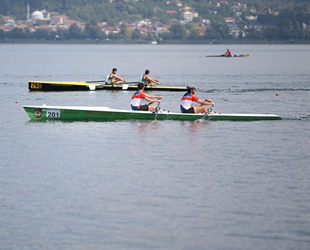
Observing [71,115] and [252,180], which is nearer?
[252,180]

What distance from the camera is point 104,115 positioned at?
33250 millimetres

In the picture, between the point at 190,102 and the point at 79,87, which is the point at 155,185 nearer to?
the point at 190,102

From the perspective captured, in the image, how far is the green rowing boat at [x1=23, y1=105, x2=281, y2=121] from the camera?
1292 inches

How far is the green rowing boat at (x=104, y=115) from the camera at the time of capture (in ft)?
108

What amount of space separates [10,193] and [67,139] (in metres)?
9.13

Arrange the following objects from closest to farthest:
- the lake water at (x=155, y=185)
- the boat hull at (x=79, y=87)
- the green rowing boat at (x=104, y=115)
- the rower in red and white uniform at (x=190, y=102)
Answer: the lake water at (x=155, y=185)
the rower in red and white uniform at (x=190, y=102)
the green rowing boat at (x=104, y=115)
the boat hull at (x=79, y=87)

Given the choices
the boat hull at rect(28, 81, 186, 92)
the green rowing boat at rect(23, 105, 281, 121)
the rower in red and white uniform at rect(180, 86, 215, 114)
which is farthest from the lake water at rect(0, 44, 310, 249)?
the boat hull at rect(28, 81, 186, 92)

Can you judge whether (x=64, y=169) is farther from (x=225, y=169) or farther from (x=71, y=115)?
(x=71, y=115)

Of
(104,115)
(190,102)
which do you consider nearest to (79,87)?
(104,115)

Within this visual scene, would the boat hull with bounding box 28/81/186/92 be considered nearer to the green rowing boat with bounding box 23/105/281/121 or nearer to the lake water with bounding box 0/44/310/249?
the lake water with bounding box 0/44/310/249

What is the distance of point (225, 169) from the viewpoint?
22641 mm

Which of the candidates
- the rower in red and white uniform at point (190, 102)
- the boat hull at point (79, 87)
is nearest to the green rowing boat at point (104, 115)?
the rower in red and white uniform at point (190, 102)

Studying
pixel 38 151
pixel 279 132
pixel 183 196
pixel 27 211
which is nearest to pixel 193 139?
pixel 279 132

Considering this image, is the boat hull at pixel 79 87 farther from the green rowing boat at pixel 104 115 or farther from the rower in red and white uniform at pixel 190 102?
the rower in red and white uniform at pixel 190 102
